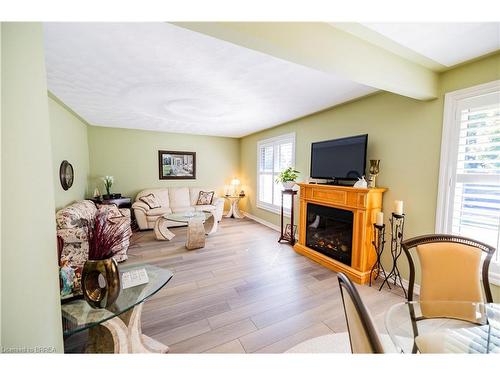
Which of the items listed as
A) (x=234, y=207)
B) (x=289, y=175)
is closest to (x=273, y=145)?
(x=289, y=175)

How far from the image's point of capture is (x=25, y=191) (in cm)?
77

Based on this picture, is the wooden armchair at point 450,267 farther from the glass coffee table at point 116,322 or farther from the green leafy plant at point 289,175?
the green leafy plant at point 289,175

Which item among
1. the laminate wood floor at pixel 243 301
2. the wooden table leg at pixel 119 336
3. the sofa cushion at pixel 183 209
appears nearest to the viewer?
the wooden table leg at pixel 119 336

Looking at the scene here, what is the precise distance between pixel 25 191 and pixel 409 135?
3.18 meters

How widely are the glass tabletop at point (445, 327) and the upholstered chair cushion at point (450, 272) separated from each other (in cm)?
9

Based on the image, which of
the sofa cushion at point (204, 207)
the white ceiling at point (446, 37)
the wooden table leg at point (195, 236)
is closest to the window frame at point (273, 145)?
the sofa cushion at point (204, 207)

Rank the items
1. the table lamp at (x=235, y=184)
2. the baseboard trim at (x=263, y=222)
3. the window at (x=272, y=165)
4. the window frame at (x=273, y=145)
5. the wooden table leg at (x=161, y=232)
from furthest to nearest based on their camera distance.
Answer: the table lamp at (x=235, y=184) → the baseboard trim at (x=263, y=222) → the window at (x=272, y=165) → the window frame at (x=273, y=145) → the wooden table leg at (x=161, y=232)

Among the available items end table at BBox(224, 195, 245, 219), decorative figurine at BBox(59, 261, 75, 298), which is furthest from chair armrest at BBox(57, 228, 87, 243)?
end table at BBox(224, 195, 245, 219)

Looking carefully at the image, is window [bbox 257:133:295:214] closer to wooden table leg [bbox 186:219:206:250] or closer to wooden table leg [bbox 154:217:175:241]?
wooden table leg [bbox 186:219:206:250]

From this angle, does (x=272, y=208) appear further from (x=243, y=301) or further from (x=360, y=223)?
(x=243, y=301)

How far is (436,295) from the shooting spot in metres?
1.38

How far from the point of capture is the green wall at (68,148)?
299cm
